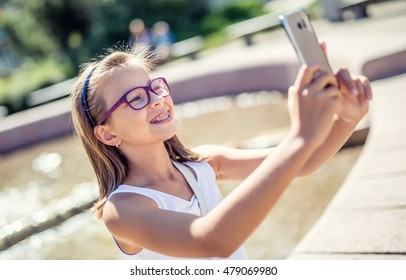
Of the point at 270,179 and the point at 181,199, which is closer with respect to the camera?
the point at 270,179

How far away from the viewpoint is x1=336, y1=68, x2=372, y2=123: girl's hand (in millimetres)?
1311

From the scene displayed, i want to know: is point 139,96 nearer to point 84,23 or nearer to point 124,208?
point 124,208

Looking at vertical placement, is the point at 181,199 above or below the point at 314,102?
below

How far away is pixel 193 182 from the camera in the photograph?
1791mm

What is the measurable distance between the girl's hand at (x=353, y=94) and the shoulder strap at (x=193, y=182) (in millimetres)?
503

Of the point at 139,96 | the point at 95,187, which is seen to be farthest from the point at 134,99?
the point at 95,187

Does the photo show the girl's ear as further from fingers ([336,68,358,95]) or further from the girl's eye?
fingers ([336,68,358,95])

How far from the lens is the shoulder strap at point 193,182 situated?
172cm

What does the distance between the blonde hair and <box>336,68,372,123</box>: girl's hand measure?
656 mm

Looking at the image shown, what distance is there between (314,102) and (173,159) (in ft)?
2.67

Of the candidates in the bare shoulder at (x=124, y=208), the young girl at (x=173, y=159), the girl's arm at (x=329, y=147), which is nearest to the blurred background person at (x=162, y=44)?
the girl's arm at (x=329, y=147)

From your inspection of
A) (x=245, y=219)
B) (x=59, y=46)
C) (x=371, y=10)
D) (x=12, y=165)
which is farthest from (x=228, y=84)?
(x=59, y=46)

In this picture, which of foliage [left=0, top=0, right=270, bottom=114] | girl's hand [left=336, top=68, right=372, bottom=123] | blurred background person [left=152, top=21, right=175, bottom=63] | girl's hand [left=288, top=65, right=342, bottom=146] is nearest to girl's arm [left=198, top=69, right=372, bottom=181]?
girl's hand [left=336, top=68, right=372, bottom=123]
